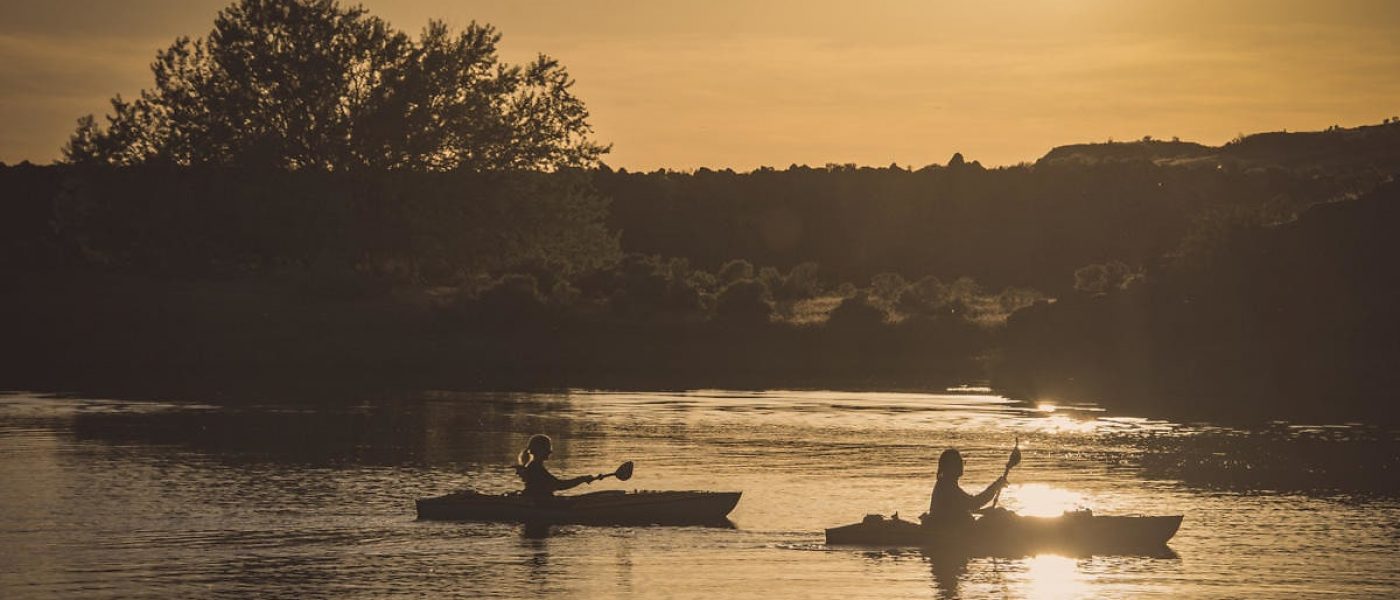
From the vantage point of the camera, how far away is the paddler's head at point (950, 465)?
26016 millimetres

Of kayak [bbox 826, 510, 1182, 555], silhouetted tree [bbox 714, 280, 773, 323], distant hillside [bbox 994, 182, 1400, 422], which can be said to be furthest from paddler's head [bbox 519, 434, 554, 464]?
silhouetted tree [bbox 714, 280, 773, 323]

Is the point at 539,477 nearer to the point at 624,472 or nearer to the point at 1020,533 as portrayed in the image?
the point at 624,472

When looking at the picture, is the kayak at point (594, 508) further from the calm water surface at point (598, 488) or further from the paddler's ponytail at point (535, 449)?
the paddler's ponytail at point (535, 449)

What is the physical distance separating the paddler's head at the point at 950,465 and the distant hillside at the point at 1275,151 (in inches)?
3738

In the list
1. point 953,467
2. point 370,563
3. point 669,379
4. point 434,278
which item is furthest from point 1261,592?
point 434,278

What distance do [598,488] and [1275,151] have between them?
10866 cm

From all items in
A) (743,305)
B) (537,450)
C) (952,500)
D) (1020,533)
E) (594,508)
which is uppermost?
(743,305)

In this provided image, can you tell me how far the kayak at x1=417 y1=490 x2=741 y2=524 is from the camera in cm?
2838

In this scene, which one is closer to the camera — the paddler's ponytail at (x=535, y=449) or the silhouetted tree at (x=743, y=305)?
the paddler's ponytail at (x=535, y=449)

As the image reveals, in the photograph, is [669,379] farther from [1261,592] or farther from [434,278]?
[1261,592]

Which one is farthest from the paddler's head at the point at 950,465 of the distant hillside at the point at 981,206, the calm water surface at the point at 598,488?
the distant hillside at the point at 981,206

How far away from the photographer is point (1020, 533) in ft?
86.6

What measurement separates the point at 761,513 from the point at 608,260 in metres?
43.5

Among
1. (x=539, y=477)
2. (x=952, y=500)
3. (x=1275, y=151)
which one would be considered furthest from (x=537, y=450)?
(x=1275, y=151)
